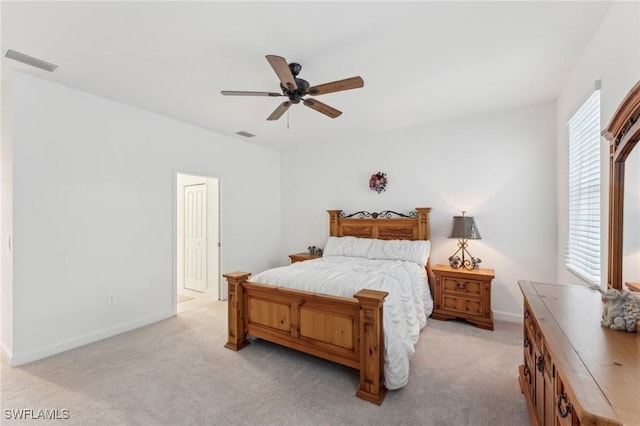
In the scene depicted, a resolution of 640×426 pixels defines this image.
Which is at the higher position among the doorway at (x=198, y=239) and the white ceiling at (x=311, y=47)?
the white ceiling at (x=311, y=47)

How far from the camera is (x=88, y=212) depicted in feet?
10.3

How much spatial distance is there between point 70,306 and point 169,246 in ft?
3.97

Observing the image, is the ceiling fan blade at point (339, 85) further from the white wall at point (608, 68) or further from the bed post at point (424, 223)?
the bed post at point (424, 223)

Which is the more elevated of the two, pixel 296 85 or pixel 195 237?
pixel 296 85

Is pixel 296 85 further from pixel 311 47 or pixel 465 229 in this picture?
pixel 465 229

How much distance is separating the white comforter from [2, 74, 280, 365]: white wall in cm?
170

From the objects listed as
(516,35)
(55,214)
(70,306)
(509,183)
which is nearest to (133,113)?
(55,214)

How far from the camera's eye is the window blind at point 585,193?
2.24 m

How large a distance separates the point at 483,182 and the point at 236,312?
3570 millimetres

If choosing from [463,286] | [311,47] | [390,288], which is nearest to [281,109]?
[311,47]

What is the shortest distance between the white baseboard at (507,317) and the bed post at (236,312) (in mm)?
3271

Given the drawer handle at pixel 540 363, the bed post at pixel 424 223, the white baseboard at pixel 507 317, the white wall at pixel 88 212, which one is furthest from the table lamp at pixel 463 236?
the white wall at pixel 88 212

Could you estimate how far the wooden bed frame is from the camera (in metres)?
2.15

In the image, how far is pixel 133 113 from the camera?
3529mm
